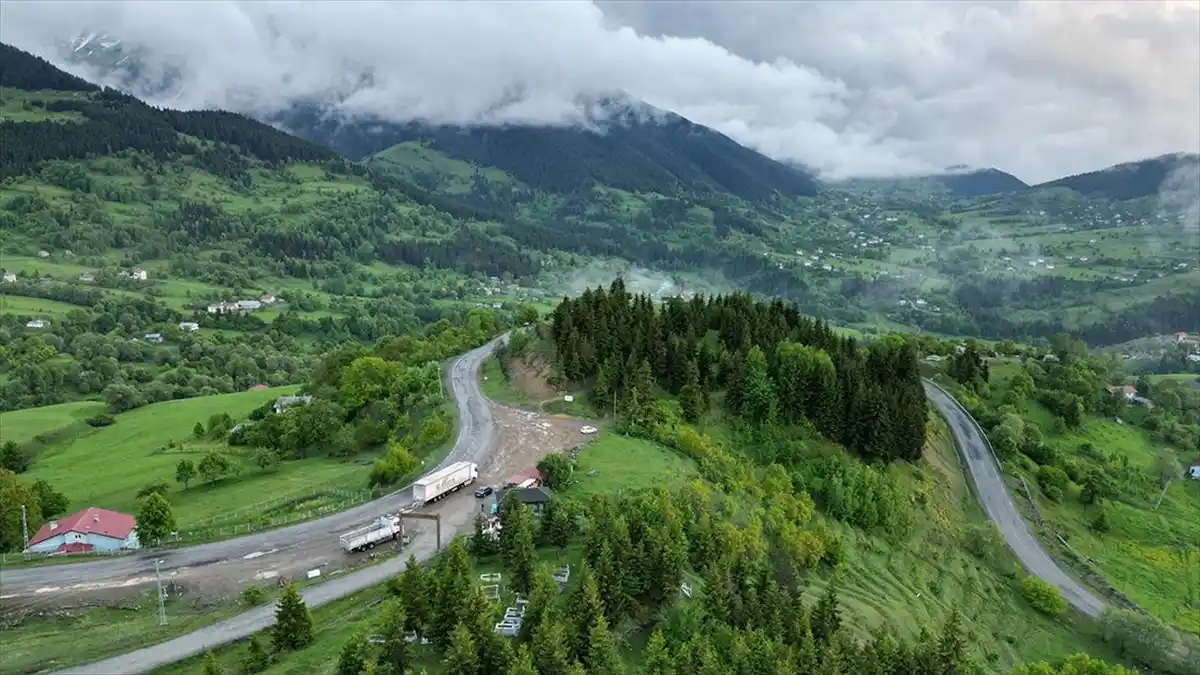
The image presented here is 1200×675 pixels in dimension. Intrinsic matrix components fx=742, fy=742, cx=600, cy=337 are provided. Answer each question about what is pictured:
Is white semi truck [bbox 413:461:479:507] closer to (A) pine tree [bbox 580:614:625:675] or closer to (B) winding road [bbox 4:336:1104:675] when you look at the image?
(B) winding road [bbox 4:336:1104:675]

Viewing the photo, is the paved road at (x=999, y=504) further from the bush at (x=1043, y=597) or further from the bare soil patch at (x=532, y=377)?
the bare soil patch at (x=532, y=377)

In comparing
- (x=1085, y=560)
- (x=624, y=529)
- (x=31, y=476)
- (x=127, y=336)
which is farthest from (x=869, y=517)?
(x=127, y=336)

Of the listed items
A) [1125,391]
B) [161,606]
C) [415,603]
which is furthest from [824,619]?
[1125,391]

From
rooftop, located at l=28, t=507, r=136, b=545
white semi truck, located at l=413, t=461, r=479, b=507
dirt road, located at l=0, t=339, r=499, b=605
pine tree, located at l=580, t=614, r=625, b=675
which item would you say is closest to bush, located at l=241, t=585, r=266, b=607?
dirt road, located at l=0, t=339, r=499, b=605

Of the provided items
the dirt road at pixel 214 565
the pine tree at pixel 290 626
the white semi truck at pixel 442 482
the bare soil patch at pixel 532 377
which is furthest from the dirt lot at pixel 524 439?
the pine tree at pixel 290 626

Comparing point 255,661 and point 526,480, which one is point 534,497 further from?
point 255,661

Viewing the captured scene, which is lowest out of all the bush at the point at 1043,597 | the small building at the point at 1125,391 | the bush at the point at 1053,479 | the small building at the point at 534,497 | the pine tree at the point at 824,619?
the bush at the point at 1043,597

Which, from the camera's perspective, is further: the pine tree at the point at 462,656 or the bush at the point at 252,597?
the bush at the point at 252,597
